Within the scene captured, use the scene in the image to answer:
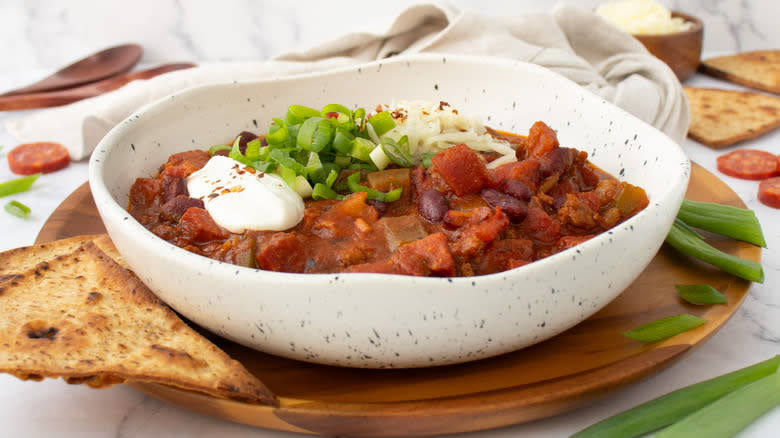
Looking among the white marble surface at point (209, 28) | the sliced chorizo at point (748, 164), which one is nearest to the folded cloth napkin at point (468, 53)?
the white marble surface at point (209, 28)

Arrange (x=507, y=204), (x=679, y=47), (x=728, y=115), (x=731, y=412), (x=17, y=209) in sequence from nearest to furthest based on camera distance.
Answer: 1. (x=731, y=412)
2. (x=507, y=204)
3. (x=17, y=209)
4. (x=728, y=115)
5. (x=679, y=47)

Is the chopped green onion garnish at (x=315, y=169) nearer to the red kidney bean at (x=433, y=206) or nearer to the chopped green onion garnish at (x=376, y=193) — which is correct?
the chopped green onion garnish at (x=376, y=193)

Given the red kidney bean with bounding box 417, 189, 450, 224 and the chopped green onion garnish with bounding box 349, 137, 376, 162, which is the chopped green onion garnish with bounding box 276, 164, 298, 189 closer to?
the chopped green onion garnish with bounding box 349, 137, 376, 162

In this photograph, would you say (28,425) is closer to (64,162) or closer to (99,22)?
(64,162)

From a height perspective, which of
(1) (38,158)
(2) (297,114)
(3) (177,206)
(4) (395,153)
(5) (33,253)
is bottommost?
(1) (38,158)

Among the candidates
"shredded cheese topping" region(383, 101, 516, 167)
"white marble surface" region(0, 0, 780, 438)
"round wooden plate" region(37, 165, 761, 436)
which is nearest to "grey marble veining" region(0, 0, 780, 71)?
"white marble surface" region(0, 0, 780, 438)

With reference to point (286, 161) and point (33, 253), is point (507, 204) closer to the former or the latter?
point (286, 161)

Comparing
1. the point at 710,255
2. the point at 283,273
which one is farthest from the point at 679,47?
the point at 283,273

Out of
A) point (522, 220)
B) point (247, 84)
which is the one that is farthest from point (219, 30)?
point (522, 220)
